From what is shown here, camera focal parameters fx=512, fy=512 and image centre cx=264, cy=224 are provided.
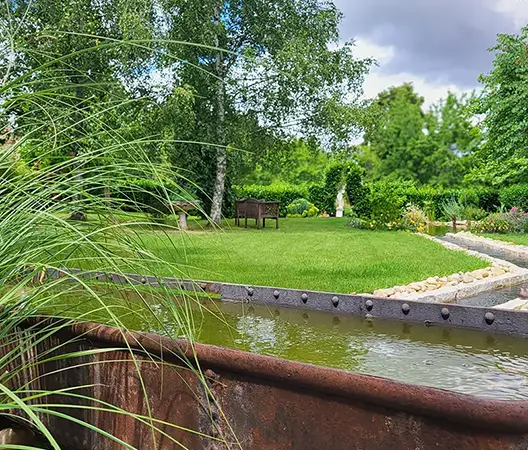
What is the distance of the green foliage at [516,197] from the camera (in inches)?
Answer: 575

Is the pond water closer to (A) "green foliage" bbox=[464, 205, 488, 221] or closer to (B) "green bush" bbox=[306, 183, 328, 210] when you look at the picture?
(A) "green foliage" bbox=[464, 205, 488, 221]

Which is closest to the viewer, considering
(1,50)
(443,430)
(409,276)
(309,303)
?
(443,430)

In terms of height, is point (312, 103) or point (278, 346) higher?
point (312, 103)

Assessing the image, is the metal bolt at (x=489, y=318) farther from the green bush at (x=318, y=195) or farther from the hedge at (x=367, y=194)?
the green bush at (x=318, y=195)

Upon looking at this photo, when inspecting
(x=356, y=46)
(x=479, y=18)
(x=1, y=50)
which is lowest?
(x=1, y=50)

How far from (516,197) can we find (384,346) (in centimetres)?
1416

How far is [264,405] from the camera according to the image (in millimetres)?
1241

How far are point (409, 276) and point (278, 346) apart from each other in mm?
2897

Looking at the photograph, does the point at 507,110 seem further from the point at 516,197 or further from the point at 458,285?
the point at 458,285

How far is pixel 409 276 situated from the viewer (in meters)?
5.14

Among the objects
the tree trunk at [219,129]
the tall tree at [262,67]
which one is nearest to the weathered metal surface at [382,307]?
the tree trunk at [219,129]

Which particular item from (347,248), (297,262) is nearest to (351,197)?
(347,248)

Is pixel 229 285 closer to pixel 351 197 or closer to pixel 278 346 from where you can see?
pixel 278 346

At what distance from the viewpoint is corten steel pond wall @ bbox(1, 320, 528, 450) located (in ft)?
3.05
